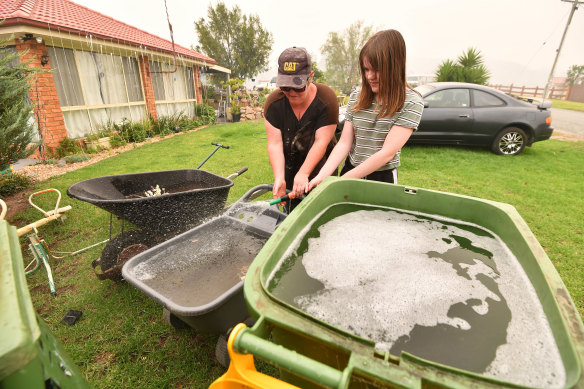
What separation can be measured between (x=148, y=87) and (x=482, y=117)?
32.4 ft

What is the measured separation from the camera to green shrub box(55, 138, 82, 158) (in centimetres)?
638

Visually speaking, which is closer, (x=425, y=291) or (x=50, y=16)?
(x=425, y=291)

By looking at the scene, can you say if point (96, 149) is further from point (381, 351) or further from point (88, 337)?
point (381, 351)

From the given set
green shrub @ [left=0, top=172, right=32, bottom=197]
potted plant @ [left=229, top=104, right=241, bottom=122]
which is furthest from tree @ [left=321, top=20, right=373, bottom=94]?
green shrub @ [left=0, top=172, right=32, bottom=197]

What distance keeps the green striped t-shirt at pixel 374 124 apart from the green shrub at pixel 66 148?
7.11 meters

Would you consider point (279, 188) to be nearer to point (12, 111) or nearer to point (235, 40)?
point (12, 111)

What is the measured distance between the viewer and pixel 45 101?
6074 mm

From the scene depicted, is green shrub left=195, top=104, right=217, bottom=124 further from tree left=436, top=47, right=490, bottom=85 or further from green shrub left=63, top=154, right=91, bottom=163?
tree left=436, top=47, right=490, bottom=85

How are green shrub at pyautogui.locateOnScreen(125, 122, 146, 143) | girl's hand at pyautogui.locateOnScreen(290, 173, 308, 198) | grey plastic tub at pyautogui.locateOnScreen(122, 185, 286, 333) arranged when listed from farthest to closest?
green shrub at pyautogui.locateOnScreen(125, 122, 146, 143) < girl's hand at pyautogui.locateOnScreen(290, 173, 308, 198) < grey plastic tub at pyautogui.locateOnScreen(122, 185, 286, 333)

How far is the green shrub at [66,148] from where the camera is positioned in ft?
20.9

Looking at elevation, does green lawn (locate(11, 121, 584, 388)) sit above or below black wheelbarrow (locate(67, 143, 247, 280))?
below

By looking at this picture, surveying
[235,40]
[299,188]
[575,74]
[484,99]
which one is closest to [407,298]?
[299,188]

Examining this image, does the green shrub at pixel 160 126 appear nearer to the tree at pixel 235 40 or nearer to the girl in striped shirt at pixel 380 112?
the girl in striped shirt at pixel 380 112

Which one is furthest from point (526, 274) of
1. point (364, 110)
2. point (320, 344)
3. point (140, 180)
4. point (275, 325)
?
point (140, 180)
